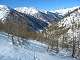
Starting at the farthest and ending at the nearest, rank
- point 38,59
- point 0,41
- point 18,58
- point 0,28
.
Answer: point 0,28 → point 0,41 → point 38,59 → point 18,58

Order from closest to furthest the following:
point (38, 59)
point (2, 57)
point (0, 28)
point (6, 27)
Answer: point (2, 57) < point (38, 59) < point (0, 28) < point (6, 27)

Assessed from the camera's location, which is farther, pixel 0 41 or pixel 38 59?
pixel 0 41

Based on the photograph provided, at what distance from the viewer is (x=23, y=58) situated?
29453mm

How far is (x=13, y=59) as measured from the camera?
2702cm

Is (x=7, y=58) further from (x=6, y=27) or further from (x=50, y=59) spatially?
(x=6, y=27)

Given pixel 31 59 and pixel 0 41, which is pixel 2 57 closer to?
pixel 31 59

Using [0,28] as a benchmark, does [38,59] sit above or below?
below

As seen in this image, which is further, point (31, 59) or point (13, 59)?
point (31, 59)

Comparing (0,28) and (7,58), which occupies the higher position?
(0,28)

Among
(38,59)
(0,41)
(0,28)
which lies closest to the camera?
(38,59)

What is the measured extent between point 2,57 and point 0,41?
28.7 feet

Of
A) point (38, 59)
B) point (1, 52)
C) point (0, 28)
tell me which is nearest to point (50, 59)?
point (38, 59)

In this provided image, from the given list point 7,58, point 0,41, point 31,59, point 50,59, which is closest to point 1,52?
point 7,58

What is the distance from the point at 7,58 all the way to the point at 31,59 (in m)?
4.38
